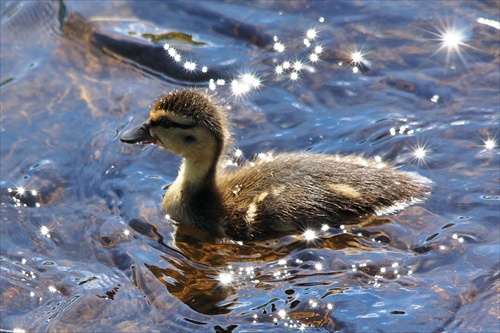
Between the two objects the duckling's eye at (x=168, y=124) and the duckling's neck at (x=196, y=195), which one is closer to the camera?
the duckling's eye at (x=168, y=124)

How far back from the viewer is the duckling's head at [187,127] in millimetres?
5859

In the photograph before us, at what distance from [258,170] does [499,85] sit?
2.22 meters

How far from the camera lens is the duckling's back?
18.9ft

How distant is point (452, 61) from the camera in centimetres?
732

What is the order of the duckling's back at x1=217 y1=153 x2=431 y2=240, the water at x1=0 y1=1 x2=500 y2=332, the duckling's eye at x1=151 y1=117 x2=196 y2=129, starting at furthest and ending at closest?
1. the duckling's eye at x1=151 y1=117 x2=196 y2=129
2. the duckling's back at x1=217 y1=153 x2=431 y2=240
3. the water at x1=0 y1=1 x2=500 y2=332

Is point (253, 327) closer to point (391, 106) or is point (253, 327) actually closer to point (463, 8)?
point (391, 106)

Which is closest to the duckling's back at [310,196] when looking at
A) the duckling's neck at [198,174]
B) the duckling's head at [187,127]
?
the duckling's neck at [198,174]

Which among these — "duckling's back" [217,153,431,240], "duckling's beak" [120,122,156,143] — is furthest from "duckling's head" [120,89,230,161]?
"duckling's back" [217,153,431,240]

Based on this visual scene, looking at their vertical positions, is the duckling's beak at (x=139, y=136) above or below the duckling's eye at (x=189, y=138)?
below

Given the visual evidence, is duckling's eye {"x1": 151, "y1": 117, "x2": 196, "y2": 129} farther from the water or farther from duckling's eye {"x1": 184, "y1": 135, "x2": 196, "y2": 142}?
the water

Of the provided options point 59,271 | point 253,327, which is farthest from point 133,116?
point 253,327

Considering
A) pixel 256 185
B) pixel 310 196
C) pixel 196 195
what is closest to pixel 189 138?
pixel 196 195

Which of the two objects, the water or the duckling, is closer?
the water

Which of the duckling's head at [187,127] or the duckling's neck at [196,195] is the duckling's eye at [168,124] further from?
the duckling's neck at [196,195]
